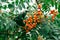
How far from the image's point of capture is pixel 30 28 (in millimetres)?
1771

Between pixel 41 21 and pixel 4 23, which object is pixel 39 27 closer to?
pixel 41 21

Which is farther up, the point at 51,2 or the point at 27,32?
the point at 51,2

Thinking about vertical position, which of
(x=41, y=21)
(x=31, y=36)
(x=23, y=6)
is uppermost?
(x=23, y=6)

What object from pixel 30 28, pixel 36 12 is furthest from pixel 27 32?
pixel 36 12

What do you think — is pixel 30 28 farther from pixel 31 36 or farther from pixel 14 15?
pixel 14 15

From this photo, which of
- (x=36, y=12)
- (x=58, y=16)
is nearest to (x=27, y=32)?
(x=36, y=12)

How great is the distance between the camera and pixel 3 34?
186cm

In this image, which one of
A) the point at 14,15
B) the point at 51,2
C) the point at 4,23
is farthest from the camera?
the point at 51,2

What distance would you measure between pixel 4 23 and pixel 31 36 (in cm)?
28

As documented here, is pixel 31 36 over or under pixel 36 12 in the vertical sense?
under

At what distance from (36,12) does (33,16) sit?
0.05 meters

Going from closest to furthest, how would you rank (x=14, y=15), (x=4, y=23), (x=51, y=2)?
(x=4, y=23) → (x=14, y=15) → (x=51, y=2)

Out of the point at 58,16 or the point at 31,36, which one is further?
the point at 58,16

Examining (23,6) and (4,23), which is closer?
(4,23)
